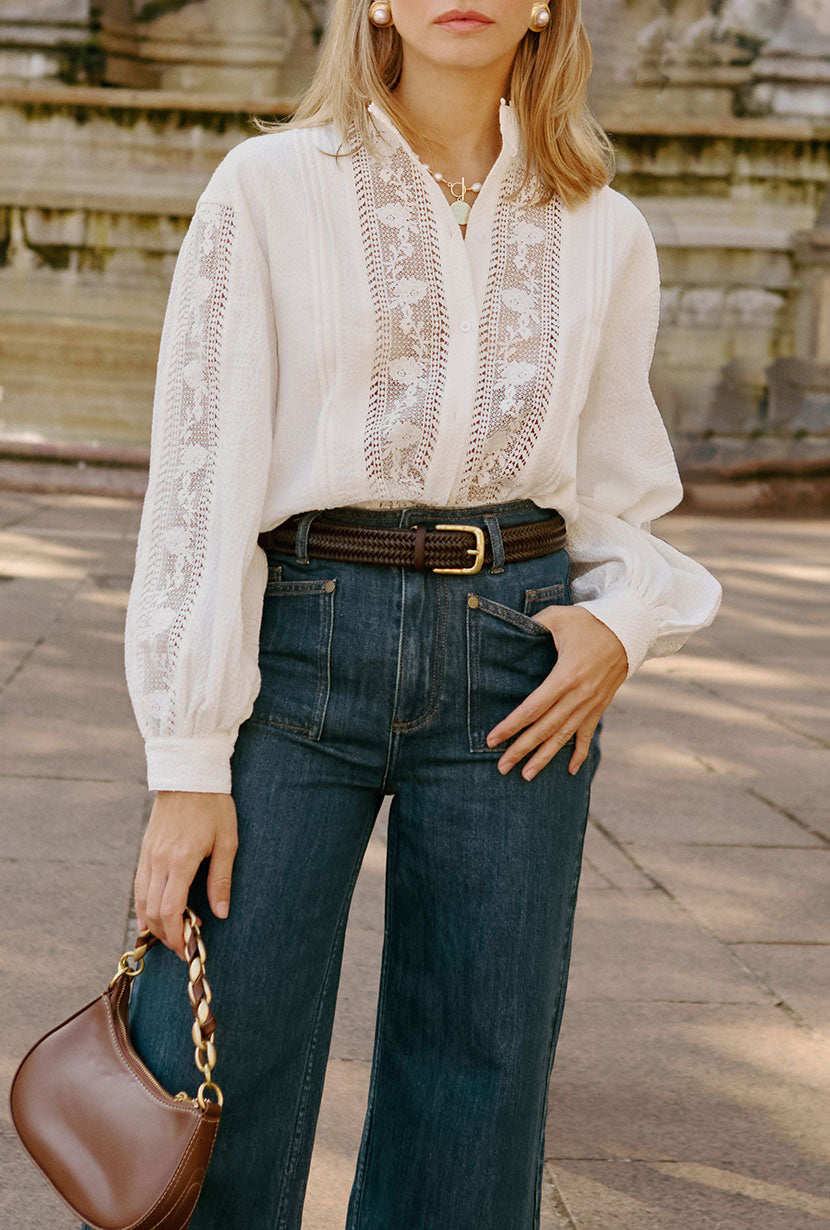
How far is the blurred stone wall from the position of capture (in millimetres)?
14031

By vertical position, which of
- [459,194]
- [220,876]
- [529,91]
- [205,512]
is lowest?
[220,876]

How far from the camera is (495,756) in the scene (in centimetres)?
165

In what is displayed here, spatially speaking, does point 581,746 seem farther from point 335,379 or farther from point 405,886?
point 335,379

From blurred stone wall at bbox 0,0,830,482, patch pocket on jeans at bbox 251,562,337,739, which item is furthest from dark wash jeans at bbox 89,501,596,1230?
blurred stone wall at bbox 0,0,830,482

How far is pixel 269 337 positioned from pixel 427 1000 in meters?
0.72

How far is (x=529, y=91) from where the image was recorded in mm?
1787

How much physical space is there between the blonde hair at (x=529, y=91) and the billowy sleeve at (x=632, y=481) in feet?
0.35

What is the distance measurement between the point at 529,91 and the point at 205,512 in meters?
0.63

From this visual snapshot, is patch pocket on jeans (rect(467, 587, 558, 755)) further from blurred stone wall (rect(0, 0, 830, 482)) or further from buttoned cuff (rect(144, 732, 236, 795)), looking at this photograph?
blurred stone wall (rect(0, 0, 830, 482))

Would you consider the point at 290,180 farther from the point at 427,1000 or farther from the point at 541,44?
the point at 427,1000

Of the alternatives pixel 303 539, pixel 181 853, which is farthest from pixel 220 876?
pixel 303 539

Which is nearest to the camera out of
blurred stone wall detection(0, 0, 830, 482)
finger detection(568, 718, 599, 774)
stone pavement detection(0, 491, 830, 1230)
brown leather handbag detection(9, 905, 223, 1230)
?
brown leather handbag detection(9, 905, 223, 1230)

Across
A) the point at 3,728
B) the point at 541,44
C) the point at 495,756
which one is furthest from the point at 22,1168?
the point at 3,728

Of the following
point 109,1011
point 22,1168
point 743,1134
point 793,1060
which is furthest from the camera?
point 793,1060
